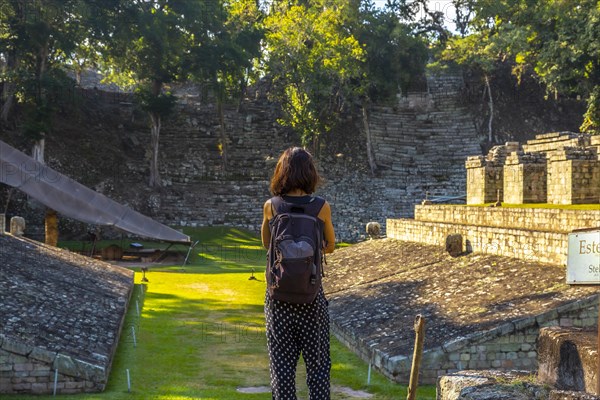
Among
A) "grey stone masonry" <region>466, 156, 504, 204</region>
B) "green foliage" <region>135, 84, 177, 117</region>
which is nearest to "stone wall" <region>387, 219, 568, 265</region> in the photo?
"grey stone masonry" <region>466, 156, 504, 204</region>

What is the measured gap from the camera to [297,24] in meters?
49.8

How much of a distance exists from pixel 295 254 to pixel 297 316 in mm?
510

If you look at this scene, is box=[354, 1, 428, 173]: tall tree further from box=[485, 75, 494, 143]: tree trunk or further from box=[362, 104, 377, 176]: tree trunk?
box=[485, 75, 494, 143]: tree trunk

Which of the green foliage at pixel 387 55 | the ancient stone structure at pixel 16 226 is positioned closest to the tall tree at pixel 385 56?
the green foliage at pixel 387 55

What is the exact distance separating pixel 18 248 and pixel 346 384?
12209mm

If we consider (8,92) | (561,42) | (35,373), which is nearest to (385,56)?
(561,42)

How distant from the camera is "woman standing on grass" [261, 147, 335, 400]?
5766 mm

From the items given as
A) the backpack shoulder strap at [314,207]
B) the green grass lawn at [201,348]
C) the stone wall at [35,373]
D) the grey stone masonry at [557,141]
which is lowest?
the green grass lawn at [201,348]

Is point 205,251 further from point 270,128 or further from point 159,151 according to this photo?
point 270,128

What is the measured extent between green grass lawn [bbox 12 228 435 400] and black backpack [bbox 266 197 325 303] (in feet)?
20.6

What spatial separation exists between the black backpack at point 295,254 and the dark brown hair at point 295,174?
0.19m

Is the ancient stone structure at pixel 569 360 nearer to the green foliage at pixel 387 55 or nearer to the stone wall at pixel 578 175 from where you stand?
the stone wall at pixel 578 175

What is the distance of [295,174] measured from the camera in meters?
5.92

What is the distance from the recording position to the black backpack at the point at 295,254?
5.55 metres
